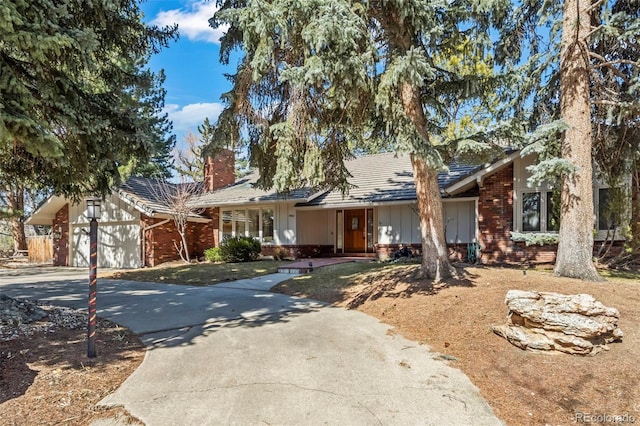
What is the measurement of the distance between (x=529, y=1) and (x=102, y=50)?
399 inches

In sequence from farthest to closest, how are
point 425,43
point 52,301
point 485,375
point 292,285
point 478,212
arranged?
1. point 478,212
2. point 292,285
3. point 52,301
4. point 425,43
5. point 485,375

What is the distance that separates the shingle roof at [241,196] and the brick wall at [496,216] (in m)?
7.20

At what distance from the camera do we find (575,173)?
27.0 feet

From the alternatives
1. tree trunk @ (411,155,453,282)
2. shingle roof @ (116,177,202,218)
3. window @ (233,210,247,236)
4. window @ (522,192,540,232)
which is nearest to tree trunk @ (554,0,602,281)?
tree trunk @ (411,155,453,282)

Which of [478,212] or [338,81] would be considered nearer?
[338,81]

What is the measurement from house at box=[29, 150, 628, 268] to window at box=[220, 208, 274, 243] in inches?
1.9

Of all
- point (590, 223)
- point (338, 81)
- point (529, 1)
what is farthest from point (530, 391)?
point (529, 1)

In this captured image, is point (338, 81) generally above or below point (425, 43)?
below

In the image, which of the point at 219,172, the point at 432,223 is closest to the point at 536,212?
the point at 432,223

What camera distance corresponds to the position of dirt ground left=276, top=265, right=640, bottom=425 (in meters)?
3.70

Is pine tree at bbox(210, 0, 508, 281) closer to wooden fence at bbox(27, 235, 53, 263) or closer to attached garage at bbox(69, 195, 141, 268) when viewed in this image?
attached garage at bbox(69, 195, 141, 268)

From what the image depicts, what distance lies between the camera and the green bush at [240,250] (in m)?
16.5

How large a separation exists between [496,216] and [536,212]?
122 cm

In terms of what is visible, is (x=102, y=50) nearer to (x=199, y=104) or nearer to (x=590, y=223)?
(x=590, y=223)
